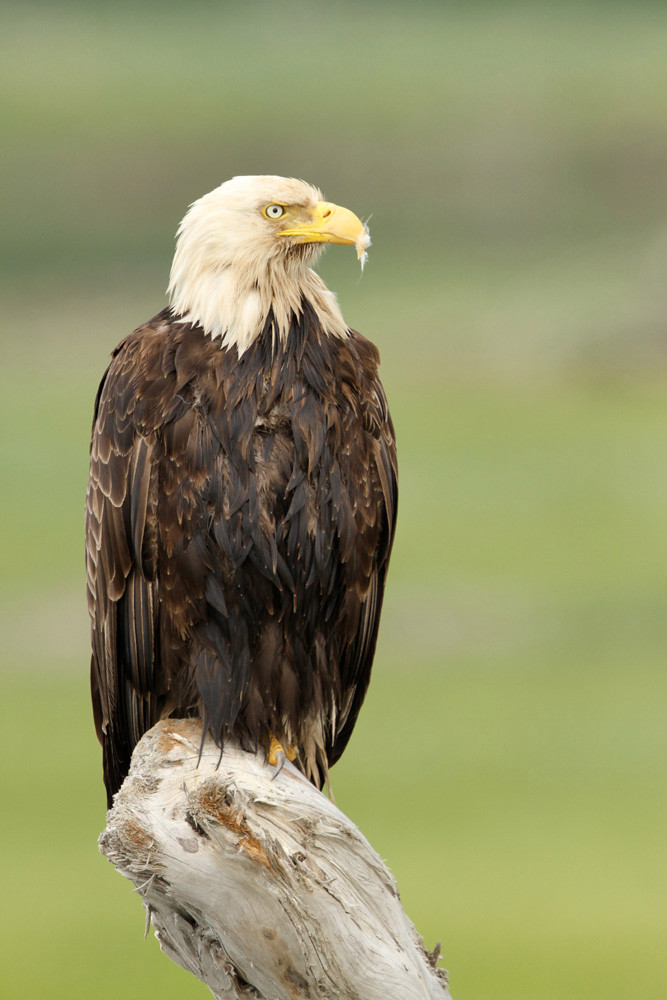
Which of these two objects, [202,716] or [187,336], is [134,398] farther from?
[202,716]

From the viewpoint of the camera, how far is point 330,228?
3.56m

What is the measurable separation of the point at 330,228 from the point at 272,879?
1830mm

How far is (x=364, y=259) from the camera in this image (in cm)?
364

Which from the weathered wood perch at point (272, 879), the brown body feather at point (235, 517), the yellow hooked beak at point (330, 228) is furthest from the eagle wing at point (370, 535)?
the weathered wood perch at point (272, 879)

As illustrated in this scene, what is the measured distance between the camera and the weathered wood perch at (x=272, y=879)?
11.3ft

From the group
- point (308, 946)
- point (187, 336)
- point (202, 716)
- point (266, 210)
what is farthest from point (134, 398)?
point (308, 946)

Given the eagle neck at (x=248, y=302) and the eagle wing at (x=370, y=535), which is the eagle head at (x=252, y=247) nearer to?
the eagle neck at (x=248, y=302)

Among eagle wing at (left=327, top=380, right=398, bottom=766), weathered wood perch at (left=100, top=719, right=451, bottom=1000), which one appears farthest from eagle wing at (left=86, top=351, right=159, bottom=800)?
eagle wing at (left=327, top=380, right=398, bottom=766)

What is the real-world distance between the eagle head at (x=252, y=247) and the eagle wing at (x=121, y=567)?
324mm

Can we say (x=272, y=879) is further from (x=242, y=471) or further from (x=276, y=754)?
(x=242, y=471)

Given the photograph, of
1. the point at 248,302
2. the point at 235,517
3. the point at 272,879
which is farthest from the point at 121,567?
the point at 272,879

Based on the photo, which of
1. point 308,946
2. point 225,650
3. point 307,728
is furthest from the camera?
point 307,728

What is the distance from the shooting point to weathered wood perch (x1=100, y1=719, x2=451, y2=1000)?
3.43 meters

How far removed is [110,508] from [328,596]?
708mm
